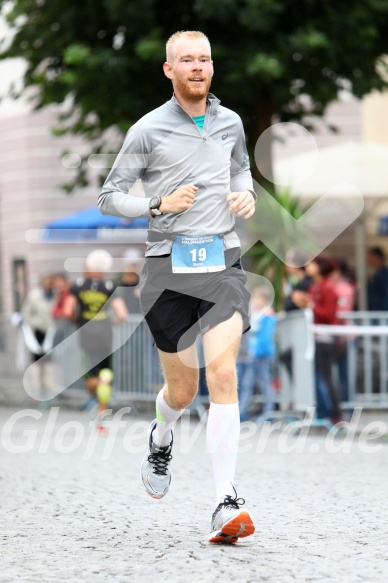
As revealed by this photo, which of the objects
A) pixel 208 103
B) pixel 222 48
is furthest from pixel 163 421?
pixel 222 48

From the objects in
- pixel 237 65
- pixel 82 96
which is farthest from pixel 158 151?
pixel 82 96

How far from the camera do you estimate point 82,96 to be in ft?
52.3

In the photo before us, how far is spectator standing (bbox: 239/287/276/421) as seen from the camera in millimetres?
14133

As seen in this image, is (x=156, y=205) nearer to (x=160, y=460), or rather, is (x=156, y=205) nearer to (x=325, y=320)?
(x=160, y=460)

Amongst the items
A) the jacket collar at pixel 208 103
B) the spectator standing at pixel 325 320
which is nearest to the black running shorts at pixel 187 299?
the jacket collar at pixel 208 103

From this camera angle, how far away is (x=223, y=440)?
5.99 metres

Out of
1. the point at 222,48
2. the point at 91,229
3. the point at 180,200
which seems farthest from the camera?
the point at 91,229

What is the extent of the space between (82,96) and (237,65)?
2095mm

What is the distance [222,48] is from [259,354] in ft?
10.8

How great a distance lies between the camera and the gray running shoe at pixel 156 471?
6648 millimetres

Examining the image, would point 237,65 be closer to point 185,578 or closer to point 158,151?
point 158,151

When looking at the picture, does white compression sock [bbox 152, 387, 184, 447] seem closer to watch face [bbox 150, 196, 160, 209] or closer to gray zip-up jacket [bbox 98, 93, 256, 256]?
gray zip-up jacket [bbox 98, 93, 256, 256]

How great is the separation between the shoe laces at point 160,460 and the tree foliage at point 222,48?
328 inches

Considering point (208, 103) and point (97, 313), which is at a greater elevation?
point (208, 103)
